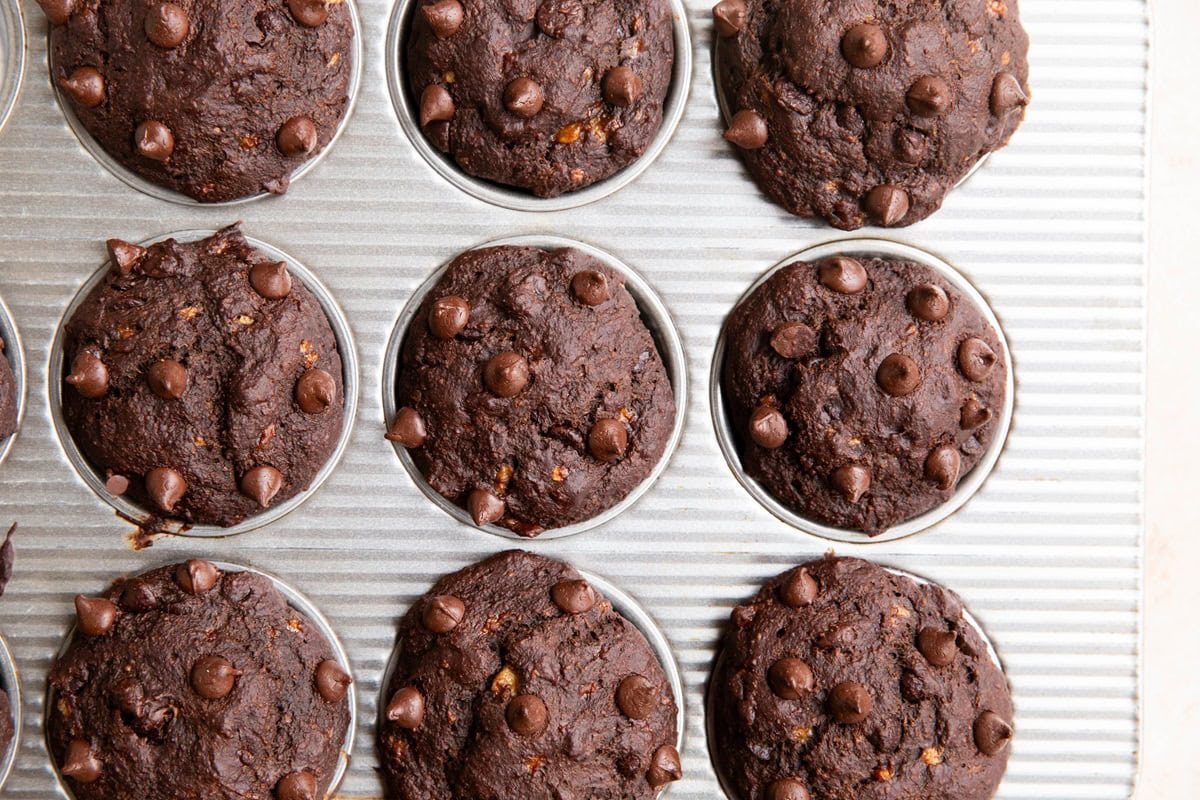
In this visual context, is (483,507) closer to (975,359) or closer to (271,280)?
(271,280)

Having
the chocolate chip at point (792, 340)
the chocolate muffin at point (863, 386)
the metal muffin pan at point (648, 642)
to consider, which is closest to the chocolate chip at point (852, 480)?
the chocolate muffin at point (863, 386)

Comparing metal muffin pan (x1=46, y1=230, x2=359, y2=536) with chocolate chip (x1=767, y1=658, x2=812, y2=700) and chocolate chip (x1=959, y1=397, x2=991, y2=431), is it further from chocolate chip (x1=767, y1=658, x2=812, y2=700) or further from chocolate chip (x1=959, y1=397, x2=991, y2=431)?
chocolate chip (x1=959, y1=397, x2=991, y2=431)

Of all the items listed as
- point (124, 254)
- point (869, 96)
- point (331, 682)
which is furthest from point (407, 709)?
point (869, 96)

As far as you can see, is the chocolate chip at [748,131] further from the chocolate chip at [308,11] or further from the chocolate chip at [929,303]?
the chocolate chip at [308,11]

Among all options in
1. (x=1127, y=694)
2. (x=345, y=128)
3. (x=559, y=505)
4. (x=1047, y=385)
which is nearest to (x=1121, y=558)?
(x=1127, y=694)

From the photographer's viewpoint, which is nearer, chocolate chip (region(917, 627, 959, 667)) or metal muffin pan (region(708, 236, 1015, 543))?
chocolate chip (region(917, 627, 959, 667))

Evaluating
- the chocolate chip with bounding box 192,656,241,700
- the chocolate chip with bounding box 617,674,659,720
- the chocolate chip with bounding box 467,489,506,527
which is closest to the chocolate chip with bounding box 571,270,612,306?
the chocolate chip with bounding box 467,489,506,527
